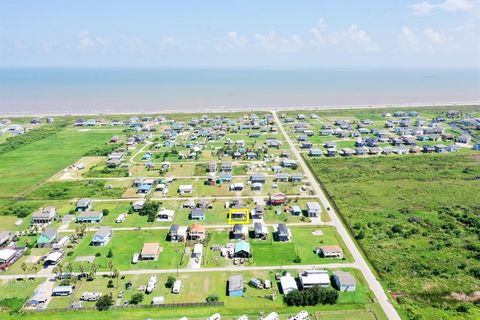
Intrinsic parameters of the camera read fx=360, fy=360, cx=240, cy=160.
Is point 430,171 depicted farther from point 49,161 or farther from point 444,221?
point 49,161

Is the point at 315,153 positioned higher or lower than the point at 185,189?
higher

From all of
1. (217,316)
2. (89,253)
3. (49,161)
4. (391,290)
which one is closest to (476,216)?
(391,290)

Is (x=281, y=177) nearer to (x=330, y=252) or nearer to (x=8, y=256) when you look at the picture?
(x=330, y=252)

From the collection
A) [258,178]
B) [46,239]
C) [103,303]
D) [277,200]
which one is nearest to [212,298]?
[103,303]

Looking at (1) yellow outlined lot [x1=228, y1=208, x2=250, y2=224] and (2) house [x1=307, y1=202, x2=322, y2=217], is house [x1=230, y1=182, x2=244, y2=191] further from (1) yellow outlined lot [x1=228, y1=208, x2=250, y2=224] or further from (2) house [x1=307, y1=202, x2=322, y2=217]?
→ (2) house [x1=307, y1=202, x2=322, y2=217]

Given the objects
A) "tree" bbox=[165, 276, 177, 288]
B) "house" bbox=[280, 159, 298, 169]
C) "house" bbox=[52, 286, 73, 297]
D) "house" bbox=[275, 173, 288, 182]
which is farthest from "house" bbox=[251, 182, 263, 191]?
"house" bbox=[52, 286, 73, 297]

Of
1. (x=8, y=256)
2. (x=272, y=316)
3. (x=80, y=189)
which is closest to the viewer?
(x=272, y=316)

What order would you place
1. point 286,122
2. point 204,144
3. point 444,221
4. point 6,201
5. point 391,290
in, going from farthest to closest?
1. point 286,122
2. point 204,144
3. point 6,201
4. point 444,221
5. point 391,290
